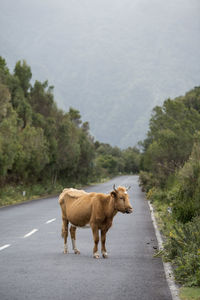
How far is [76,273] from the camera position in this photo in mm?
8234

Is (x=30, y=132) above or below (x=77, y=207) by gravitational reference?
above

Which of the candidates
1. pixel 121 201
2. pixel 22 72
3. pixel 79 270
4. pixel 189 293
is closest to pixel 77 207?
pixel 121 201

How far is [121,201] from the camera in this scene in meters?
9.14

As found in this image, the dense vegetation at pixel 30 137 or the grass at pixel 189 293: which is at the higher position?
the dense vegetation at pixel 30 137

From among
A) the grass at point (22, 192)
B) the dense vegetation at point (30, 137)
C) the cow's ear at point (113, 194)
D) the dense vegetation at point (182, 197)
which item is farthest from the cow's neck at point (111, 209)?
the grass at point (22, 192)

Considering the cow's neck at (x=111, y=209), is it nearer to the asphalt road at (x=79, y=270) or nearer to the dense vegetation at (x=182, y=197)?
the asphalt road at (x=79, y=270)

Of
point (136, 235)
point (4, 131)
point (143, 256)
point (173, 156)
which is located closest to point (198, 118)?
point (173, 156)

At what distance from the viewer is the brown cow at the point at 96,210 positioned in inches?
362

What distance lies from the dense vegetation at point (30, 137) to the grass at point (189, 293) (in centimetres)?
2451

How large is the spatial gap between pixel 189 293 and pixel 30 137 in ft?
109

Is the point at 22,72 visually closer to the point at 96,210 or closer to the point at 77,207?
the point at 77,207

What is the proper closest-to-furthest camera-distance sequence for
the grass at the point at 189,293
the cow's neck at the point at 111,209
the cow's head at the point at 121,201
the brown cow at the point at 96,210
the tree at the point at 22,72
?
1. the grass at the point at 189,293
2. the cow's head at the point at 121,201
3. the brown cow at the point at 96,210
4. the cow's neck at the point at 111,209
5. the tree at the point at 22,72

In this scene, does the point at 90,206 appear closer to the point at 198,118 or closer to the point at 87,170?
the point at 198,118

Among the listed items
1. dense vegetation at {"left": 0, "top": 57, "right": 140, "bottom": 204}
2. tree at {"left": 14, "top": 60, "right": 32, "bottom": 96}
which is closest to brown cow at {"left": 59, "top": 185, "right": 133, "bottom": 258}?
dense vegetation at {"left": 0, "top": 57, "right": 140, "bottom": 204}
